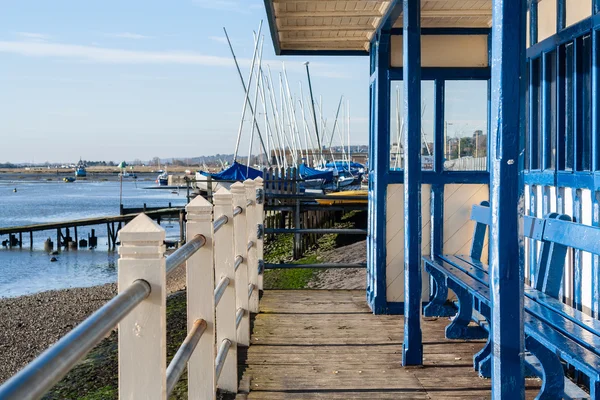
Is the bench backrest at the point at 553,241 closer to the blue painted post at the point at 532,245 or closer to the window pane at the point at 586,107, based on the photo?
the window pane at the point at 586,107

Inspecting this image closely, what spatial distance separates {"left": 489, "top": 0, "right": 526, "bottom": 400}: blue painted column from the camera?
9.53 ft

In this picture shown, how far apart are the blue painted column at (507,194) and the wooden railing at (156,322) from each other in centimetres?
130

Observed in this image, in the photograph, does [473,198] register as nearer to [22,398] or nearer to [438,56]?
[438,56]

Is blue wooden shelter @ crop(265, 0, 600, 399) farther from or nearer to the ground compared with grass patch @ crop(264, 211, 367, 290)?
farther from the ground

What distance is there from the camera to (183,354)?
9.81ft

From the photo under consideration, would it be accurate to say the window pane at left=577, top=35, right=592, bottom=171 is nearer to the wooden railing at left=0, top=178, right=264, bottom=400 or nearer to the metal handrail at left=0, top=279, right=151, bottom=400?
the wooden railing at left=0, top=178, right=264, bottom=400

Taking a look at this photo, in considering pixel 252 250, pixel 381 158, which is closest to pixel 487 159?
pixel 381 158

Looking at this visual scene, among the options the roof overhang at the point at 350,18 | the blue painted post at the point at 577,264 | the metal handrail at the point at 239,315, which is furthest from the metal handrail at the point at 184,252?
the roof overhang at the point at 350,18

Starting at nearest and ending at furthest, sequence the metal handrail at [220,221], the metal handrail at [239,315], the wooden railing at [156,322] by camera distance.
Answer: the wooden railing at [156,322]
the metal handrail at [220,221]
the metal handrail at [239,315]

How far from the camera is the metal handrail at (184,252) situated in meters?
2.73

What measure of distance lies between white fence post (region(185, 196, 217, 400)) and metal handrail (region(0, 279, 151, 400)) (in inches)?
50.3

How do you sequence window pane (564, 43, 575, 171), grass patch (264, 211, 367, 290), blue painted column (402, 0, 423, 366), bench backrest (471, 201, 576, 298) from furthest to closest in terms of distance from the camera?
1. grass patch (264, 211, 367, 290)
2. blue painted column (402, 0, 423, 366)
3. window pane (564, 43, 575, 171)
4. bench backrest (471, 201, 576, 298)

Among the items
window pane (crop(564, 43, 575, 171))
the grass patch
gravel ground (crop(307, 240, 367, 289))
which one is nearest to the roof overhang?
window pane (crop(564, 43, 575, 171))

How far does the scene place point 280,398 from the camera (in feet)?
14.6
